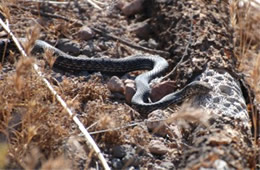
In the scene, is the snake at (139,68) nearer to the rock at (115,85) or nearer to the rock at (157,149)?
the rock at (115,85)

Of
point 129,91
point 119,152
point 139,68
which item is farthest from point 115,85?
point 119,152

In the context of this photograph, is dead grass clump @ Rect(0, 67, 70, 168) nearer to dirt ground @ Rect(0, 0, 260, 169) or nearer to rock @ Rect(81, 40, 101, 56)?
dirt ground @ Rect(0, 0, 260, 169)

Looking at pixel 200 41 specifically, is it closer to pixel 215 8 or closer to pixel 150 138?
pixel 215 8

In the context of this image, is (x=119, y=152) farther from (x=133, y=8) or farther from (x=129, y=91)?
(x=133, y=8)

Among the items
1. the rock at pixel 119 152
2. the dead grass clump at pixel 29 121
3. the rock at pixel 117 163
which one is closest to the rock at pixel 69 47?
the dead grass clump at pixel 29 121

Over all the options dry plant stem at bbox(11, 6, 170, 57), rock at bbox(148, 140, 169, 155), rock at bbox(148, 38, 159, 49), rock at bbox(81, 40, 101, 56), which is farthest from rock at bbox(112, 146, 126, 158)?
rock at bbox(148, 38, 159, 49)

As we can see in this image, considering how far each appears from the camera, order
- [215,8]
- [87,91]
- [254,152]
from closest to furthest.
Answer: [254,152]
[87,91]
[215,8]

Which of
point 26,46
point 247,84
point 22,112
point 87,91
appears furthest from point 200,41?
point 26,46
